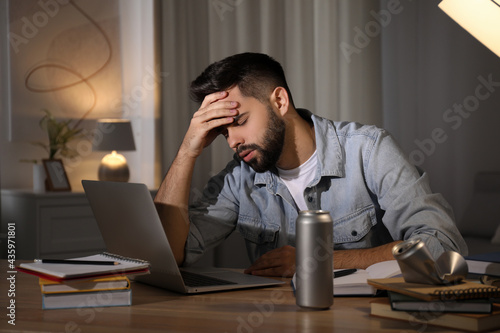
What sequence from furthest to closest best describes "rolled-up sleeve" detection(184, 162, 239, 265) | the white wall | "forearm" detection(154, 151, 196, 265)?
the white wall → "rolled-up sleeve" detection(184, 162, 239, 265) → "forearm" detection(154, 151, 196, 265)

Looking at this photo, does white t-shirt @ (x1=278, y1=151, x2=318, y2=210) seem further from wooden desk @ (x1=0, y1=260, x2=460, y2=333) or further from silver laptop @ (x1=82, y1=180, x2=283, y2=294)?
wooden desk @ (x1=0, y1=260, x2=460, y2=333)

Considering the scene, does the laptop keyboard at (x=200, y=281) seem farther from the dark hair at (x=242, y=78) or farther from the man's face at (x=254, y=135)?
the dark hair at (x=242, y=78)

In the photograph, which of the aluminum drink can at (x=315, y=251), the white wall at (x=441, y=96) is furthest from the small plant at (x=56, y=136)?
the aluminum drink can at (x=315, y=251)

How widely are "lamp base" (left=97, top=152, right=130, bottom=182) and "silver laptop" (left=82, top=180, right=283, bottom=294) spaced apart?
6.73 feet

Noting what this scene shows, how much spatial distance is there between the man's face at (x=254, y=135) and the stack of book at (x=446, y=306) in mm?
758

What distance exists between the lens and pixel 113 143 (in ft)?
11.2

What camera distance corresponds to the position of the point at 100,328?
3.26 ft

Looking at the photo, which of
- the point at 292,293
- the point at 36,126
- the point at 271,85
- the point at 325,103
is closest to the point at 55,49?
the point at 36,126

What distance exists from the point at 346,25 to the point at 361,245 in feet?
7.47

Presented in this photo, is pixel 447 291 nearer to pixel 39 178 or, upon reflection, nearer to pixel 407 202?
pixel 407 202

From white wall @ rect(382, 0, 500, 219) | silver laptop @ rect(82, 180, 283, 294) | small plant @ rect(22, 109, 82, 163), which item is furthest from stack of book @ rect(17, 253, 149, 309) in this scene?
white wall @ rect(382, 0, 500, 219)

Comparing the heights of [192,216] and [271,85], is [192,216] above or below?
below

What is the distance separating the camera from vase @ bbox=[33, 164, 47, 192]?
333cm

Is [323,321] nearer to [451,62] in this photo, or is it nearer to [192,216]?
[192,216]
